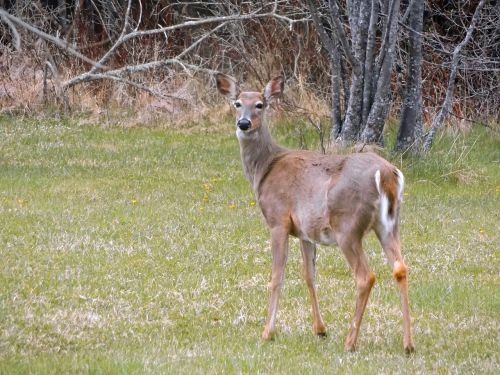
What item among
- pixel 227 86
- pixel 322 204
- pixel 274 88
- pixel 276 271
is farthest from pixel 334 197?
pixel 227 86

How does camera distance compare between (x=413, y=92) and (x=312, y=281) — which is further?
(x=413, y=92)

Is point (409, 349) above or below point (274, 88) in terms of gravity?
below

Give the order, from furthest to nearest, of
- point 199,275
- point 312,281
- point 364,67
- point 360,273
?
point 364,67 → point 199,275 → point 312,281 → point 360,273

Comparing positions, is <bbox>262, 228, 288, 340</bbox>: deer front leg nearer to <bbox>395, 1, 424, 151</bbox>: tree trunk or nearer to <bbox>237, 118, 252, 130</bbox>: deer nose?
<bbox>237, 118, 252, 130</bbox>: deer nose

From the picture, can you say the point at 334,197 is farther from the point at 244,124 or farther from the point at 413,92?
the point at 413,92

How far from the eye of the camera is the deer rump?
605cm

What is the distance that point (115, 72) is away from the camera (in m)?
18.0

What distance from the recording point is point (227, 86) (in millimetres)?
7785

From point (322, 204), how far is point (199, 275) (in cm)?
211

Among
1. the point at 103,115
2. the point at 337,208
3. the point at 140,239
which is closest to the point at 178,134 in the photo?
the point at 103,115

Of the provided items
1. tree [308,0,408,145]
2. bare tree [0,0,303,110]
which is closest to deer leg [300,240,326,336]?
tree [308,0,408,145]

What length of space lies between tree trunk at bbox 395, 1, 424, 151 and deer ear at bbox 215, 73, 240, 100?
20.9 ft

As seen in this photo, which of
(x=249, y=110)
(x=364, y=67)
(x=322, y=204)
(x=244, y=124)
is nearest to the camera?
(x=322, y=204)

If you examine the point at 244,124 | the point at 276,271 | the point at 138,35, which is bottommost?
the point at 138,35
